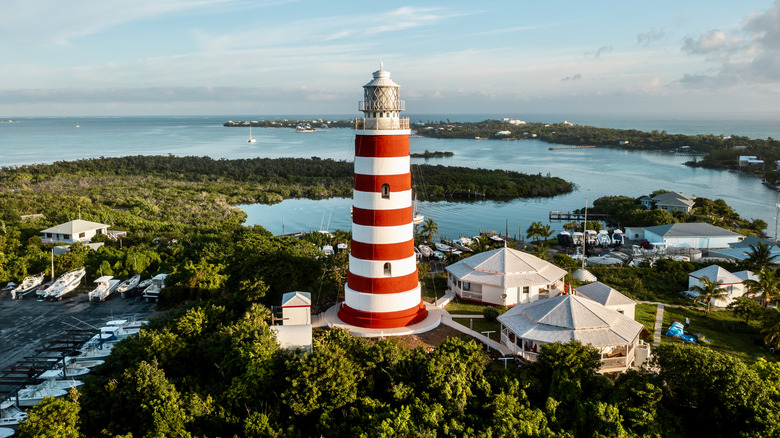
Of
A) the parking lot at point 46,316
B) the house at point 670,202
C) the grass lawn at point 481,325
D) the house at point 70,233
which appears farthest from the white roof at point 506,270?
the house at point 670,202

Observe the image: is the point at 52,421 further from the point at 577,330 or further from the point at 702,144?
the point at 702,144

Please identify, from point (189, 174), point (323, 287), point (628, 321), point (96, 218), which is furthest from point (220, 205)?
point (628, 321)

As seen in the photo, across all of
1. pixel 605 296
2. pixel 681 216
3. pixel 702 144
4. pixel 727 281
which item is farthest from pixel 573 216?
pixel 702 144

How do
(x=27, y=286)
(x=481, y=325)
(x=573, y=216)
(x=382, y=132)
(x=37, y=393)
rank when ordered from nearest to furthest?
1. (x=37, y=393)
2. (x=382, y=132)
3. (x=481, y=325)
4. (x=27, y=286)
5. (x=573, y=216)

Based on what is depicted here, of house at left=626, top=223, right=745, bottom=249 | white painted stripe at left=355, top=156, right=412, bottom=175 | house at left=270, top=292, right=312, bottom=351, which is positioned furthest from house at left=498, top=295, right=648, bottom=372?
house at left=626, top=223, right=745, bottom=249

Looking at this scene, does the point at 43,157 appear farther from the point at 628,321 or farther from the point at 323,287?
the point at 628,321

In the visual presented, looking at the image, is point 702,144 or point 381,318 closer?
point 381,318
